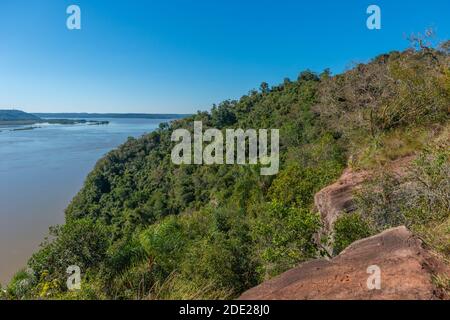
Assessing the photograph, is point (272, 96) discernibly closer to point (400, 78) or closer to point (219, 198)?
point (219, 198)

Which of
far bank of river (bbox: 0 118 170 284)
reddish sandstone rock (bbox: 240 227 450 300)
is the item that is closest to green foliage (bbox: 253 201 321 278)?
reddish sandstone rock (bbox: 240 227 450 300)

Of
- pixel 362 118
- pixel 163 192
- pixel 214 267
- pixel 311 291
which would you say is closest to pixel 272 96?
pixel 163 192

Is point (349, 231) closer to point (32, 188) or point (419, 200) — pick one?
point (419, 200)

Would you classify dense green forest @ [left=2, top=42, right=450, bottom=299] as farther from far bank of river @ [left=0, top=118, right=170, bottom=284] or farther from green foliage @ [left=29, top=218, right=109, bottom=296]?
far bank of river @ [left=0, top=118, right=170, bottom=284]

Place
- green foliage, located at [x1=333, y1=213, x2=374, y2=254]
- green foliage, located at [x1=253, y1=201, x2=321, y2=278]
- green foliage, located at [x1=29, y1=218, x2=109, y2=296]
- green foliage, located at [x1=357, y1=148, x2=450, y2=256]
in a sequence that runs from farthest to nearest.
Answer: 1. green foliage, located at [x1=29, y1=218, x2=109, y2=296]
2. green foliage, located at [x1=253, y1=201, x2=321, y2=278]
3. green foliage, located at [x1=333, y1=213, x2=374, y2=254]
4. green foliage, located at [x1=357, y1=148, x2=450, y2=256]
